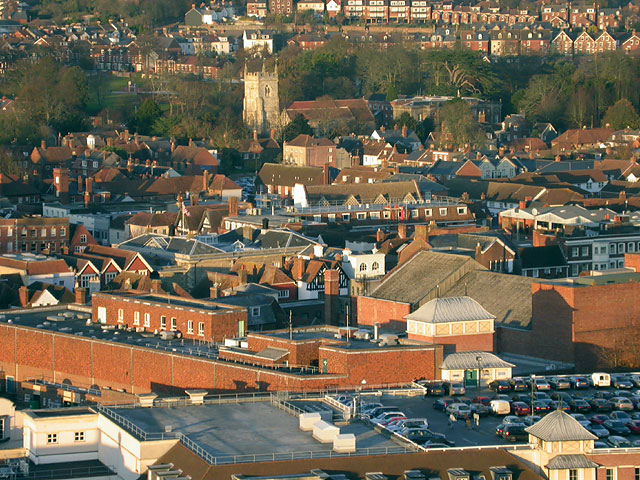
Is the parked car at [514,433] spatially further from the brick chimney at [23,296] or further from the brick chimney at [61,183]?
the brick chimney at [61,183]

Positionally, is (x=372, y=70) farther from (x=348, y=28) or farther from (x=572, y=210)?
(x=572, y=210)

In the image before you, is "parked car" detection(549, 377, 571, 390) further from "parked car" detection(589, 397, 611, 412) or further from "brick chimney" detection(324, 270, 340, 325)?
"brick chimney" detection(324, 270, 340, 325)

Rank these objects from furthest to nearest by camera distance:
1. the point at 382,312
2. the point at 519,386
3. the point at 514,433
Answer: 1. the point at 382,312
2. the point at 519,386
3. the point at 514,433

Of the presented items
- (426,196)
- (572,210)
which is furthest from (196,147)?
(572,210)

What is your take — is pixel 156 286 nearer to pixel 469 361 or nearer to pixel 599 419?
pixel 469 361

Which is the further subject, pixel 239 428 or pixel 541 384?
pixel 541 384

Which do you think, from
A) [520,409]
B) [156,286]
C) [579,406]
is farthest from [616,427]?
[156,286]
